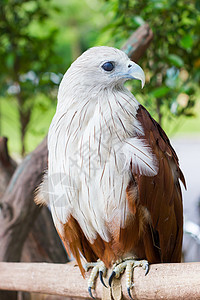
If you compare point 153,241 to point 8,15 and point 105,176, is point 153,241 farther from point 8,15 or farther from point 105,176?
point 8,15

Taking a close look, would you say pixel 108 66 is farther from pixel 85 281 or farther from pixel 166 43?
pixel 166 43

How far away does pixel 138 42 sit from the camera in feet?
6.56

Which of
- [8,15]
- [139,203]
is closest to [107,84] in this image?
[139,203]

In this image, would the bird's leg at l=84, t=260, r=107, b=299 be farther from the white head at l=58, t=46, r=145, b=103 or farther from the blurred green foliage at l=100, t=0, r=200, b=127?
the blurred green foliage at l=100, t=0, r=200, b=127

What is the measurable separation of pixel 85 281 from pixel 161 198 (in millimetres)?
466

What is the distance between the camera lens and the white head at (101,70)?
125 cm

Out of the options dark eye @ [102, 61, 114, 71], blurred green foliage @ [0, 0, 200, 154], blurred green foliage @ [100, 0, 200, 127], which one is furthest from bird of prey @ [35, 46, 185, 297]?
blurred green foliage @ [100, 0, 200, 127]

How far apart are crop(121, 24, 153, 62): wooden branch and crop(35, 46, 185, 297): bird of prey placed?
29.2 inches

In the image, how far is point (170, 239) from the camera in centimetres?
139

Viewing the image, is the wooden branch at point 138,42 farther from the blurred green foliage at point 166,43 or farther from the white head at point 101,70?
the white head at point 101,70

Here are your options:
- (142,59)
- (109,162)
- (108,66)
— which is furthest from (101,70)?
(142,59)

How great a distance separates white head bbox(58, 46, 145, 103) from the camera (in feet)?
4.11

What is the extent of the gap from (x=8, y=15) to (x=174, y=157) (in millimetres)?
2157

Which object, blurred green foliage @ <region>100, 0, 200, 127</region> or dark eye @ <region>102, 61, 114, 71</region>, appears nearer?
dark eye @ <region>102, 61, 114, 71</region>
